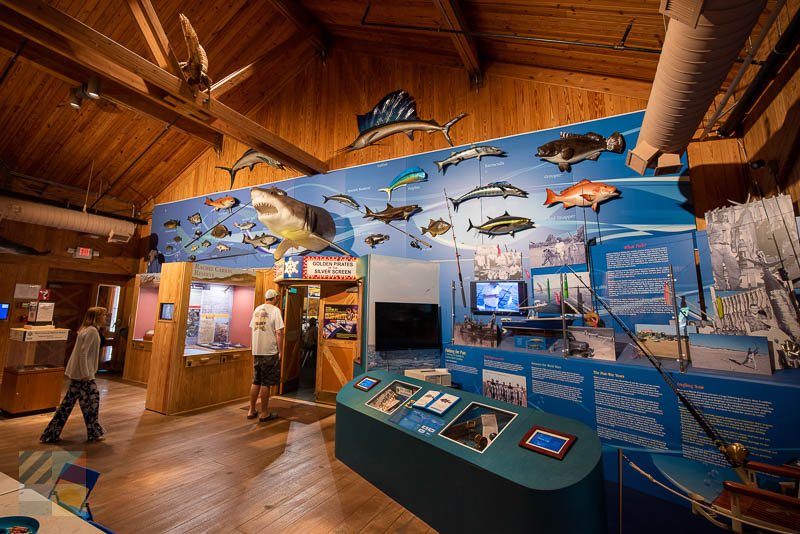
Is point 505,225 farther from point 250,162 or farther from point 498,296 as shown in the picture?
point 250,162

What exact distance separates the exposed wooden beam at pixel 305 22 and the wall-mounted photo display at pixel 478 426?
6.86 meters

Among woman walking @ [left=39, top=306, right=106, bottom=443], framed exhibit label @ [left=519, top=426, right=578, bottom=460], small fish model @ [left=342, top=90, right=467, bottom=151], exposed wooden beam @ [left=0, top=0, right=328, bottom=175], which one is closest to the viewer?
framed exhibit label @ [left=519, top=426, right=578, bottom=460]

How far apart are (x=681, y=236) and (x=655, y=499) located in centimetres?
226

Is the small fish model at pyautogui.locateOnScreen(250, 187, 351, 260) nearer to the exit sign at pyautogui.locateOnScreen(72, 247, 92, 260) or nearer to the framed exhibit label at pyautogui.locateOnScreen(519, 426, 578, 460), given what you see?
the framed exhibit label at pyautogui.locateOnScreen(519, 426, 578, 460)

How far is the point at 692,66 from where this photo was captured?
2.06 metres

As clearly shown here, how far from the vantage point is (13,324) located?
6.73 metres

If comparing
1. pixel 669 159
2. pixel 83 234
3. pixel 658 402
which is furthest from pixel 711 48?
pixel 83 234

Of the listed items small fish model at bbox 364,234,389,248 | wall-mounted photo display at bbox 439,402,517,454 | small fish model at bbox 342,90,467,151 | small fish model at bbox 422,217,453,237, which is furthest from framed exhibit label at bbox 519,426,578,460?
small fish model at bbox 342,90,467,151

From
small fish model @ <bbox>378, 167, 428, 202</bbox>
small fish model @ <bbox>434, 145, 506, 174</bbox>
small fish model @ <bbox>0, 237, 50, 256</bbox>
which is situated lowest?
small fish model @ <bbox>0, 237, 50, 256</bbox>

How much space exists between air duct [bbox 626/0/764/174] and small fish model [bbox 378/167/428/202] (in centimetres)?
320

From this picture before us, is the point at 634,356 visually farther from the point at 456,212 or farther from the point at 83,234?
the point at 83,234

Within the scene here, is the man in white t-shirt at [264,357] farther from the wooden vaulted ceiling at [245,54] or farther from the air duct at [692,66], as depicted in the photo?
the air duct at [692,66]

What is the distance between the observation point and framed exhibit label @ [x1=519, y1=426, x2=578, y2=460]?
1.55m

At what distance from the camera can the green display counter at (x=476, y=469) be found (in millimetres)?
1391
